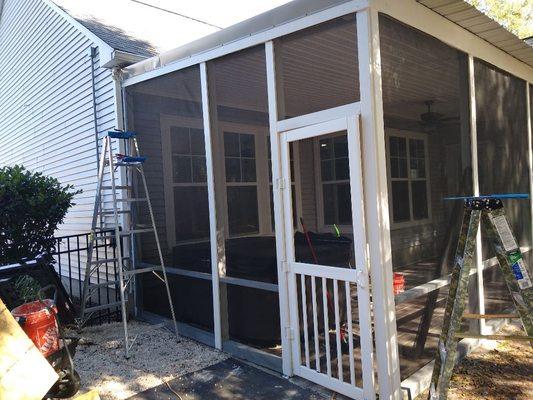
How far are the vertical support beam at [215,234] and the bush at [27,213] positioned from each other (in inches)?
91.4

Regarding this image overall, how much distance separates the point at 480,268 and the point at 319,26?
2631mm

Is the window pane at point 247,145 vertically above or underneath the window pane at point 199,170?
above

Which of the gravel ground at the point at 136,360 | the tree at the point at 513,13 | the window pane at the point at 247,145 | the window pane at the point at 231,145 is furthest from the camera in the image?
the tree at the point at 513,13

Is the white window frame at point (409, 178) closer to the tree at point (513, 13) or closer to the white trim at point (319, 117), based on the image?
the white trim at point (319, 117)

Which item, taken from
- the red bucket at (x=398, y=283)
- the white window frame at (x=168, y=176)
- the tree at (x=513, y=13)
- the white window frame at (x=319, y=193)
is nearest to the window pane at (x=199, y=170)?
the white window frame at (x=168, y=176)

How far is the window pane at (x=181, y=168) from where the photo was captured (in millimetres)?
4293

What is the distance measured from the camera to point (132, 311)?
17.0 feet

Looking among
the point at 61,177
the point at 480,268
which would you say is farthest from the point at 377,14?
the point at 61,177

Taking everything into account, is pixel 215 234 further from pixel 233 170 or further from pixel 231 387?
pixel 231 387

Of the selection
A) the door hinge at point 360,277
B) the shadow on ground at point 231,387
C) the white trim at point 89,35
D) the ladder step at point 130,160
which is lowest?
the shadow on ground at point 231,387

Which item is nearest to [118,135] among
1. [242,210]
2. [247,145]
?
[247,145]

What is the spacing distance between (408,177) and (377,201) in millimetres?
506

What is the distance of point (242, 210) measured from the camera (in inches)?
155

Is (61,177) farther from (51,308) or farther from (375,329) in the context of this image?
(375,329)
